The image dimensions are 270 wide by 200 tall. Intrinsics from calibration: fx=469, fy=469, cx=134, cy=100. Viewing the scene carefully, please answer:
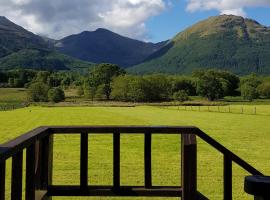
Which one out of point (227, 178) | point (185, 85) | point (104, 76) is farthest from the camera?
point (104, 76)

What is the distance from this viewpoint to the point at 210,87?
158250 mm

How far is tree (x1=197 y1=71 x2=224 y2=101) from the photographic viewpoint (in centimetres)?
15800

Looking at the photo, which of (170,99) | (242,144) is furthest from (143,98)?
(242,144)

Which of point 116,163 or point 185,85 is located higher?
point 185,85

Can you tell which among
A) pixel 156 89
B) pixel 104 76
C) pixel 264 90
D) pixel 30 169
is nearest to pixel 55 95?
pixel 104 76

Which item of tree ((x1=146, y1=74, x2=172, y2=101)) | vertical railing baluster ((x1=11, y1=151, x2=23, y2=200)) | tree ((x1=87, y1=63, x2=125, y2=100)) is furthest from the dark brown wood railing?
tree ((x1=87, y1=63, x2=125, y2=100))

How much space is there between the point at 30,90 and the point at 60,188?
537 ft

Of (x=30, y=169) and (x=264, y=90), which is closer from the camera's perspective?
(x=30, y=169)

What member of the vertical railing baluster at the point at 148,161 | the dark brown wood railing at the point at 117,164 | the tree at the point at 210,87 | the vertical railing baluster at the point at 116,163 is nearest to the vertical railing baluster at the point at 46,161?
the dark brown wood railing at the point at 117,164

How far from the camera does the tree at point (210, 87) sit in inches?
6220

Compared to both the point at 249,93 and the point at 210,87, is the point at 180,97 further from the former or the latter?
the point at 249,93

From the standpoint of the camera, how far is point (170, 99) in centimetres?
15675

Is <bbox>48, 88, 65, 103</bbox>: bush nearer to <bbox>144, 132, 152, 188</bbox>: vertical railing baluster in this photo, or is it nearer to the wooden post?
<bbox>144, 132, 152, 188</bbox>: vertical railing baluster

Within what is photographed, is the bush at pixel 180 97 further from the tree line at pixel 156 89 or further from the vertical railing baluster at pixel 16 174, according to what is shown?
the vertical railing baluster at pixel 16 174
